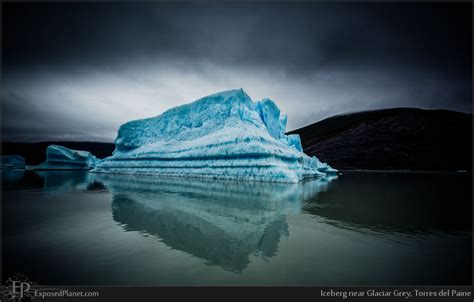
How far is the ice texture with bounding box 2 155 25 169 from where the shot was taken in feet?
114

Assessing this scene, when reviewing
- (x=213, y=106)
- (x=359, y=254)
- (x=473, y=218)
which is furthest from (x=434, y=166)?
(x=359, y=254)

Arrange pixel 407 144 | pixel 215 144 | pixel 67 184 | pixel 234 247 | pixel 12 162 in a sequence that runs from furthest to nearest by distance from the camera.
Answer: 1. pixel 407 144
2. pixel 12 162
3. pixel 215 144
4. pixel 67 184
5. pixel 234 247

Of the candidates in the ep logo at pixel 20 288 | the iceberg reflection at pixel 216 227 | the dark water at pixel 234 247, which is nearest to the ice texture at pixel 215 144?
the iceberg reflection at pixel 216 227

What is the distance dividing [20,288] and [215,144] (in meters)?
16.7

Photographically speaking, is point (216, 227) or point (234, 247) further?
point (216, 227)

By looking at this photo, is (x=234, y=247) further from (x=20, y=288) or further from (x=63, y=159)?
(x=63, y=159)

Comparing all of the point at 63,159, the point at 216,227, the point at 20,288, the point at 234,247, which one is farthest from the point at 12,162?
the point at 234,247

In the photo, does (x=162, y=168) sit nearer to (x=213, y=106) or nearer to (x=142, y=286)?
(x=213, y=106)

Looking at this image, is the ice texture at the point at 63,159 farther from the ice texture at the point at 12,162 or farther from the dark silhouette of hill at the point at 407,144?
the dark silhouette of hill at the point at 407,144

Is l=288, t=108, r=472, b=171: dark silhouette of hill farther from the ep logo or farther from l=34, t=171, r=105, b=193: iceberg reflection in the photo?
the ep logo

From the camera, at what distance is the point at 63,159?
35.1 m

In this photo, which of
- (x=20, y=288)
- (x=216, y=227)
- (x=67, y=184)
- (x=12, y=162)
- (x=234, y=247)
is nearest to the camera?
(x=20, y=288)

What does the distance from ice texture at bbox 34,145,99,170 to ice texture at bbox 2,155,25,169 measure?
375 cm

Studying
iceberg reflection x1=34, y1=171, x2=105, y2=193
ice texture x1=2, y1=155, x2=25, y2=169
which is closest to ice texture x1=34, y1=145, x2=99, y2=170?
ice texture x1=2, y1=155, x2=25, y2=169
